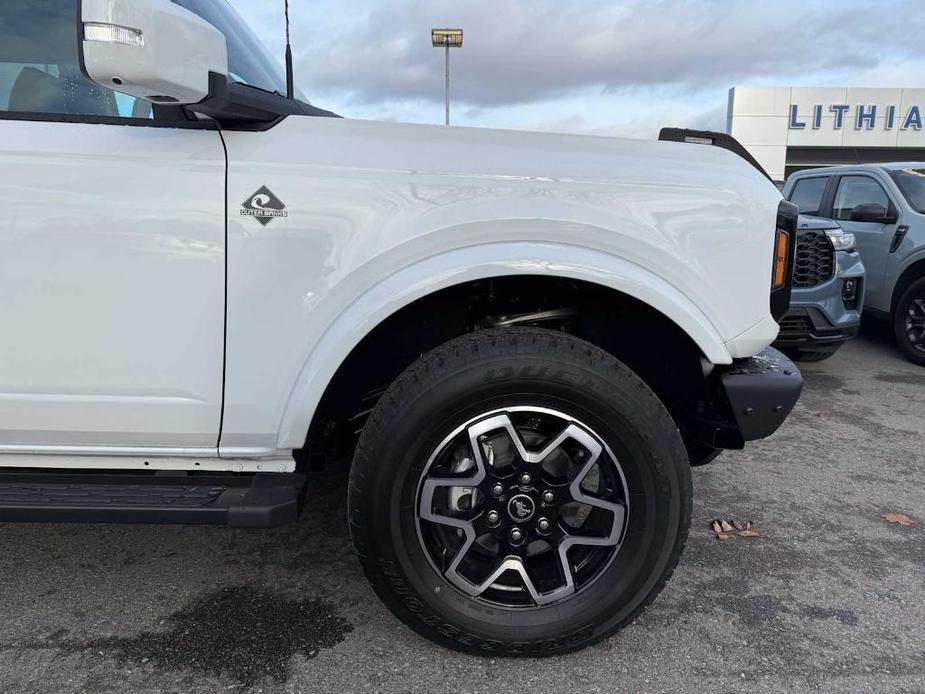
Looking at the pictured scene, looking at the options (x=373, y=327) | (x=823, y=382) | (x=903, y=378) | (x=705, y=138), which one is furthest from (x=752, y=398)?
(x=903, y=378)

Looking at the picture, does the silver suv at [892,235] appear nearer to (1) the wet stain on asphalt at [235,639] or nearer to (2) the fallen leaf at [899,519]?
(2) the fallen leaf at [899,519]

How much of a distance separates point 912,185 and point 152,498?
702 centimetres

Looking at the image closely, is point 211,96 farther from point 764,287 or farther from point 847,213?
point 847,213

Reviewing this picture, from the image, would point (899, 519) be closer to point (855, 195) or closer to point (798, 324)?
point (798, 324)

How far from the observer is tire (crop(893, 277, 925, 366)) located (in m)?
6.14

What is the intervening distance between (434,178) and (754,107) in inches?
1267

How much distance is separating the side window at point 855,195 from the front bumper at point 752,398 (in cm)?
541

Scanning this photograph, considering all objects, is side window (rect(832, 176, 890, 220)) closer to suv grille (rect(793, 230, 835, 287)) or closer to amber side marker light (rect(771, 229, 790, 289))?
suv grille (rect(793, 230, 835, 287))

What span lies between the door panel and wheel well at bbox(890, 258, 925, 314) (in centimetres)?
647

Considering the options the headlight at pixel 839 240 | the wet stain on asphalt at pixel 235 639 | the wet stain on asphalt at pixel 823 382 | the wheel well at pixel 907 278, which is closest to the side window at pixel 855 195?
the wheel well at pixel 907 278

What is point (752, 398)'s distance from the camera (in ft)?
6.77

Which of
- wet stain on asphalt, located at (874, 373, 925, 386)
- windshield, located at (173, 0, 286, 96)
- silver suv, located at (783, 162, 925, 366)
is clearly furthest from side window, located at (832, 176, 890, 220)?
windshield, located at (173, 0, 286, 96)

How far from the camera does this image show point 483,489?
202 cm

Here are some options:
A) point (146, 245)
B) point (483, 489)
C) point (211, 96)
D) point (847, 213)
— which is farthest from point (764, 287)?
point (847, 213)
